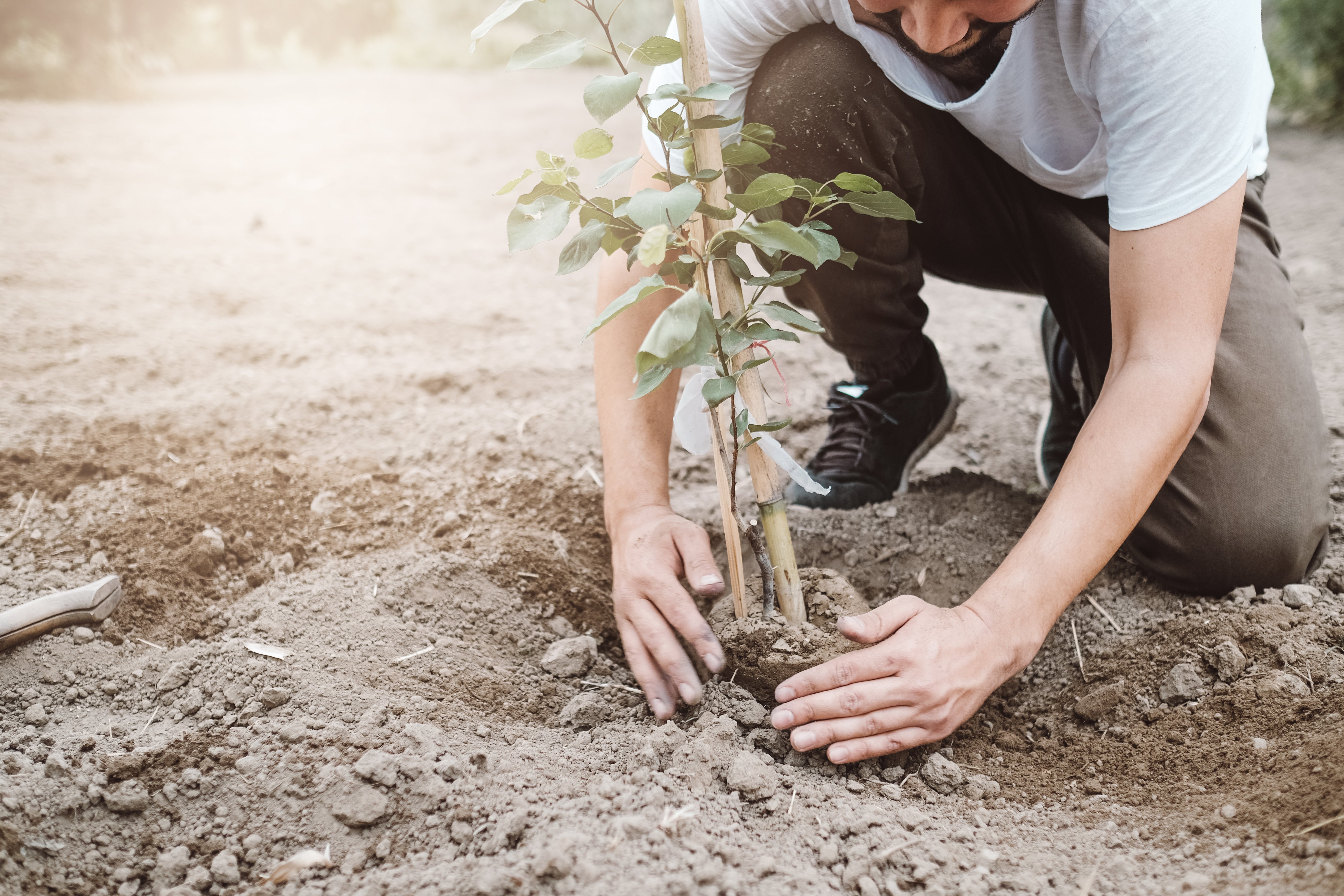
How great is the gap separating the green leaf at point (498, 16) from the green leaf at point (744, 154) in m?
0.31

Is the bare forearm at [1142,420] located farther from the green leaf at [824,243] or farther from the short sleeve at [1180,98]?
the green leaf at [824,243]

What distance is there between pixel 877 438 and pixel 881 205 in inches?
40.9

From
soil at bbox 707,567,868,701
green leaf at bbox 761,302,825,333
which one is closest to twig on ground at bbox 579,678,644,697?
soil at bbox 707,567,868,701

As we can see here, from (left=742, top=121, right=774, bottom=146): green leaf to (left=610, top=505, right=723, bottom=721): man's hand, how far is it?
2.01 feet

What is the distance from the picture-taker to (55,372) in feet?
8.08

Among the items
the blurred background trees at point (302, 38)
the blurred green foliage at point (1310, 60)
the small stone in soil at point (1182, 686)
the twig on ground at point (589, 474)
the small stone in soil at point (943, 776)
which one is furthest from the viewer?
the blurred background trees at point (302, 38)

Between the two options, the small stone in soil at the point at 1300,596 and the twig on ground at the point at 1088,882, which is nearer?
the twig on ground at the point at 1088,882

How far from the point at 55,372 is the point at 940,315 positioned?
2.85m

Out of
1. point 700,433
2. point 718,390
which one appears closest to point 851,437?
point 700,433

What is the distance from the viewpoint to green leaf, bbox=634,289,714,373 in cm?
100

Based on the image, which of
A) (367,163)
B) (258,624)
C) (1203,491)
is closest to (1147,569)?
(1203,491)

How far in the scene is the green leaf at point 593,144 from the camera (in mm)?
1105

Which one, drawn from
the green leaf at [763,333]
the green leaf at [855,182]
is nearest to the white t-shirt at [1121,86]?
the green leaf at [855,182]

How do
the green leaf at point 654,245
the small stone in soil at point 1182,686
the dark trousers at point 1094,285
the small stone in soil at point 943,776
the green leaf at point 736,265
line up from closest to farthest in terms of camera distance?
the green leaf at point 654,245, the green leaf at point 736,265, the small stone in soil at point 943,776, the small stone in soil at point 1182,686, the dark trousers at point 1094,285
